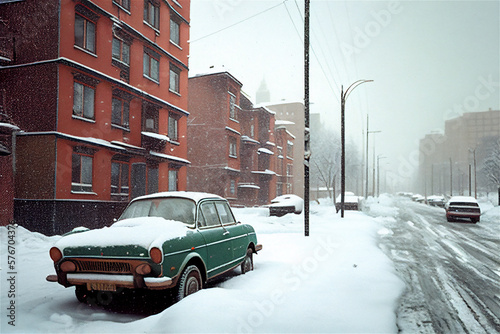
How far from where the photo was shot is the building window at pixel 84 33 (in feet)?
48.3

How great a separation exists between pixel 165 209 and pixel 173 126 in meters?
17.6

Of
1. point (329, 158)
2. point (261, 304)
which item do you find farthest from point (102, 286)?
point (329, 158)

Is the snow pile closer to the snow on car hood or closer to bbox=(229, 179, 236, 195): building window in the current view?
bbox=(229, 179, 236, 195): building window

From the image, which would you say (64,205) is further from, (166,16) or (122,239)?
(166,16)

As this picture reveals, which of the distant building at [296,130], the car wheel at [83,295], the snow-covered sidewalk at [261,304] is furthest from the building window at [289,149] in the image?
the car wheel at [83,295]

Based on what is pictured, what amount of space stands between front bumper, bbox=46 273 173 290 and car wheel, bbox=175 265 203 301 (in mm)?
328

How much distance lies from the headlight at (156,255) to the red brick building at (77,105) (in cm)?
1042

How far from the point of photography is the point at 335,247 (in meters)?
10.4

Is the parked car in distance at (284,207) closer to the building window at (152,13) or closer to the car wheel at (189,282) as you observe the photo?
the building window at (152,13)

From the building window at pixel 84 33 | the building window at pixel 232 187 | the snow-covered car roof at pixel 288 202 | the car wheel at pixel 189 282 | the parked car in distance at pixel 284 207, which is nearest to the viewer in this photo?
the car wheel at pixel 189 282

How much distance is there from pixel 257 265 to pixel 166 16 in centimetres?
1868

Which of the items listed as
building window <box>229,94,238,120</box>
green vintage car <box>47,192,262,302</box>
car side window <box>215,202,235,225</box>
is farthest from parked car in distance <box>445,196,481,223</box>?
green vintage car <box>47,192,262,302</box>

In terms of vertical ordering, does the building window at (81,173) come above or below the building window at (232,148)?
below

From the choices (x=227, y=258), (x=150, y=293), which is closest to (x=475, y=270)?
(x=227, y=258)
